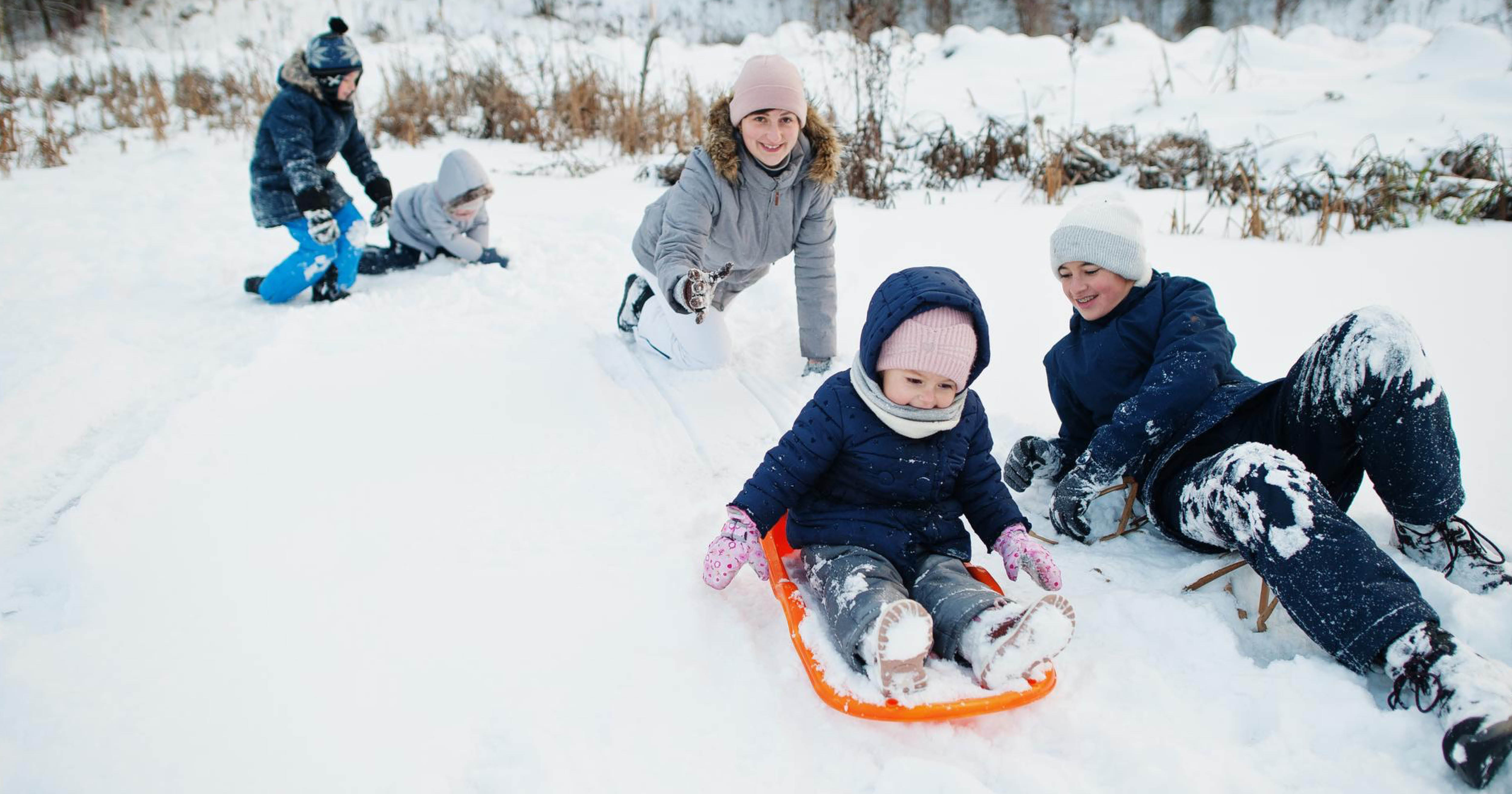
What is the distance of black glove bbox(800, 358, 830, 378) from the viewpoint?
2.86 meters

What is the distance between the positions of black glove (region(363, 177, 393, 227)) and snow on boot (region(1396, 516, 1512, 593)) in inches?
167

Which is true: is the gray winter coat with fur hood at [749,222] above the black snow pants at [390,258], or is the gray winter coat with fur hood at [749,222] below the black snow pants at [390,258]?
above

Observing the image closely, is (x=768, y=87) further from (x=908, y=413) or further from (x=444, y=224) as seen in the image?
(x=444, y=224)

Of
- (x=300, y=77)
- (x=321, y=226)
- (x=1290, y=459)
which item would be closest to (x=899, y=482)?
(x=1290, y=459)

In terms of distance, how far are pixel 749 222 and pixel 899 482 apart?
1.32 m

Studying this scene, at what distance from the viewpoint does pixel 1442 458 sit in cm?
153

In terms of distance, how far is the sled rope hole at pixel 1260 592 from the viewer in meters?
1.59

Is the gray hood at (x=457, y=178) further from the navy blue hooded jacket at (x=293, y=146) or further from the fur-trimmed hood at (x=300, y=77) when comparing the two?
the fur-trimmed hood at (x=300, y=77)

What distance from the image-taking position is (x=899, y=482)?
5.68 feet

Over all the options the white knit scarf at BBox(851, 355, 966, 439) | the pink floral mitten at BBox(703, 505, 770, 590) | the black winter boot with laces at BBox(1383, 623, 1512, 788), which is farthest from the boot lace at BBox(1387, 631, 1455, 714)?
the pink floral mitten at BBox(703, 505, 770, 590)

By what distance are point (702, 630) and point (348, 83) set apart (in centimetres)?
325

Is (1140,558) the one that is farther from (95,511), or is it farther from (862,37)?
(862,37)

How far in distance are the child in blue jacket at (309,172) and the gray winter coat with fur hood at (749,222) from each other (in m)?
1.59

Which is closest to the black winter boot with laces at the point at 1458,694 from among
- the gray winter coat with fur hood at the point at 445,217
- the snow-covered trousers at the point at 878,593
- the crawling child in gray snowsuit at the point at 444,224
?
the snow-covered trousers at the point at 878,593
